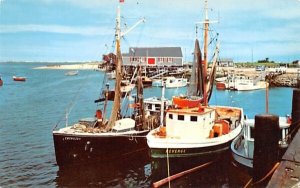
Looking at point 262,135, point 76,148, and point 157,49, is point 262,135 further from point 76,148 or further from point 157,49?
point 157,49

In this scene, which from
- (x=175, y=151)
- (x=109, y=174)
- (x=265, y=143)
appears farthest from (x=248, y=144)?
(x=109, y=174)

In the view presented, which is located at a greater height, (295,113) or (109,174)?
(295,113)

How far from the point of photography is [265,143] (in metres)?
10.3

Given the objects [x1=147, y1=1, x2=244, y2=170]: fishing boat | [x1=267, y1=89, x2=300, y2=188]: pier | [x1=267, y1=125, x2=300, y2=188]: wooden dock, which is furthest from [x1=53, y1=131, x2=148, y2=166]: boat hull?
[x1=267, y1=125, x2=300, y2=188]: wooden dock

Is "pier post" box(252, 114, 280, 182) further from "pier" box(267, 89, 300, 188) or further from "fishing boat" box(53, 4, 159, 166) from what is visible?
"fishing boat" box(53, 4, 159, 166)

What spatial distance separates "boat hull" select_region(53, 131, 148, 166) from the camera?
19.6 meters

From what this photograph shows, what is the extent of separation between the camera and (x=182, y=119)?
18.2 metres

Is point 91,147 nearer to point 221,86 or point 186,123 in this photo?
point 186,123

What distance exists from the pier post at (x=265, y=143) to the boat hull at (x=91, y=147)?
35.5 ft

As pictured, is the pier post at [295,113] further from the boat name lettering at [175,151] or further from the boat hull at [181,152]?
the boat name lettering at [175,151]

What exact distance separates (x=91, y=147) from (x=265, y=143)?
38.6 feet

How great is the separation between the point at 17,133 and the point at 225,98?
35.5 m

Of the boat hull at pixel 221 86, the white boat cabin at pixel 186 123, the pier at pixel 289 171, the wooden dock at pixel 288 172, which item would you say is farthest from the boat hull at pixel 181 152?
the boat hull at pixel 221 86

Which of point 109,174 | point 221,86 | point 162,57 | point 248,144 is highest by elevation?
point 162,57
